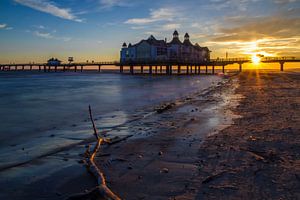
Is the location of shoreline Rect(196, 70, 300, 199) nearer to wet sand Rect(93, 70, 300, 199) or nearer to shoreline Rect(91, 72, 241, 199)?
wet sand Rect(93, 70, 300, 199)

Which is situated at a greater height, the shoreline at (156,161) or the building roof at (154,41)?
the building roof at (154,41)

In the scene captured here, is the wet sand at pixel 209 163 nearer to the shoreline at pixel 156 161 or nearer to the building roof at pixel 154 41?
the shoreline at pixel 156 161

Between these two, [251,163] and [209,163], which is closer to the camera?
[251,163]

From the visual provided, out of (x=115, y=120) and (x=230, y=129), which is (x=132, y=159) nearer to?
(x=230, y=129)

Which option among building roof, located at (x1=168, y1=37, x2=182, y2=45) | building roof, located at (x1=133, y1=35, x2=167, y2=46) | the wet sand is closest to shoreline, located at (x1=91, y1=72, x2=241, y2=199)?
the wet sand

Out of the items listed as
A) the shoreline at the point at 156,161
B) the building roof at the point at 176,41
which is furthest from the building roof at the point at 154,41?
the shoreline at the point at 156,161

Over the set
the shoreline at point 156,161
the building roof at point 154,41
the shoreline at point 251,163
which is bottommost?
the shoreline at point 156,161

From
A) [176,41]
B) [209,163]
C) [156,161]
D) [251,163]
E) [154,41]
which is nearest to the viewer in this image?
[251,163]

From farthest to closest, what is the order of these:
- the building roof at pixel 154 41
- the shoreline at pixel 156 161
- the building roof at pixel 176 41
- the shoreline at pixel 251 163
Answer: the building roof at pixel 176 41, the building roof at pixel 154 41, the shoreline at pixel 156 161, the shoreline at pixel 251 163

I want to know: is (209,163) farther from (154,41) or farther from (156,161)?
(154,41)

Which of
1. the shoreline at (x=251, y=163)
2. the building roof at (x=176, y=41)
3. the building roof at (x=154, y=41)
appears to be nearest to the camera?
the shoreline at (x=251, y=163)

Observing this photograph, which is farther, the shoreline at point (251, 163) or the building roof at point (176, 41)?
the building roof at point (176, 41)

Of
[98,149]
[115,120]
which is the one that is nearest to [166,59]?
[115,120]

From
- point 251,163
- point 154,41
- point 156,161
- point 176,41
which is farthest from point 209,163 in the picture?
point 176,41
